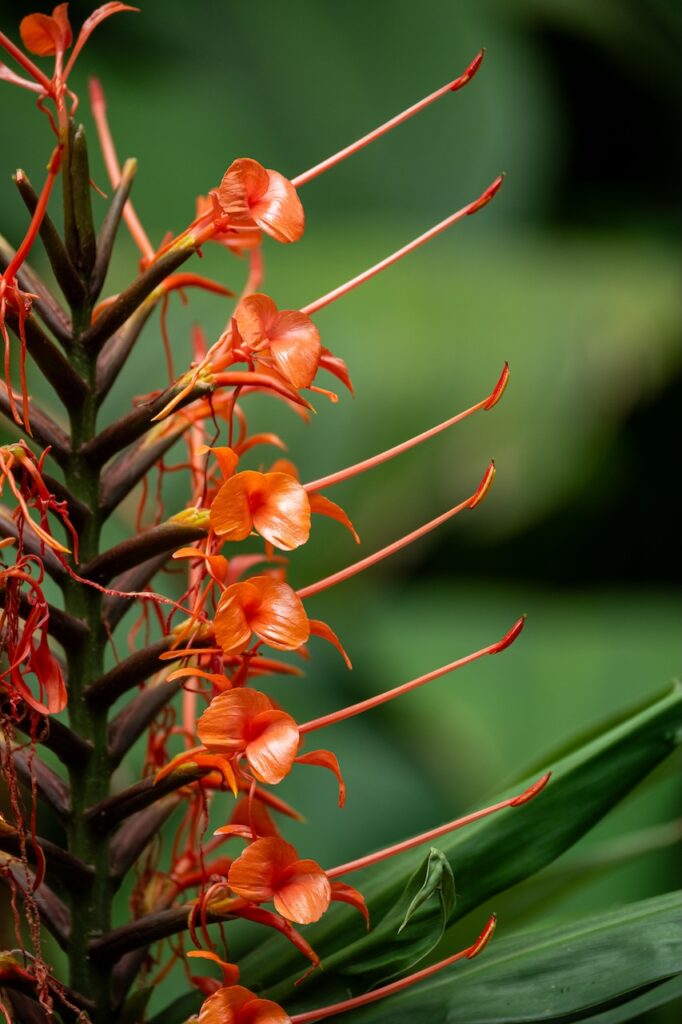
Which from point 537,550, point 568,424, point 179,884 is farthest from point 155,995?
point 537,550

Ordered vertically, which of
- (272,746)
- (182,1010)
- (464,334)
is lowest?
(182,1010)

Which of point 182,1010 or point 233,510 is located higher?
point 233,510

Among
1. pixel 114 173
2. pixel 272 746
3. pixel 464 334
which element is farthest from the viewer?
pixel 464 334

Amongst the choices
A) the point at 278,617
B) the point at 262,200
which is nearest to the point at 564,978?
the point at 278,617

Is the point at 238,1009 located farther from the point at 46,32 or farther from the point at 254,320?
the point at 46,32

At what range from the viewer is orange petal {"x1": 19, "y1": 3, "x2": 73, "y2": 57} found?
47 centimetres

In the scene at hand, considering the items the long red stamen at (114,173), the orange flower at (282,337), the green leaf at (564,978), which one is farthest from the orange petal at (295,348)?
the green leaf at (564,978)

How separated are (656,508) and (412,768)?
711 millimetres

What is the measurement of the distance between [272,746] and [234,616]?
44 mm

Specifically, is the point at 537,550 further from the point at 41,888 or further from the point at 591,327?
the point at 41,888

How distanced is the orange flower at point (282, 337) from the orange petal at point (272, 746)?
0.36 ft

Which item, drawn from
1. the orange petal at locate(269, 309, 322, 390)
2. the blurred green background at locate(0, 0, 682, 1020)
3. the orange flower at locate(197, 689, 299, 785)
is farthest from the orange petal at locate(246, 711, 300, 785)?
the blurred green background at locate(0, 0, 682, 1020)

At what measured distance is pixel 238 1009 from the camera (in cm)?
42

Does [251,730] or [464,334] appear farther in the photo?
[464,334]
